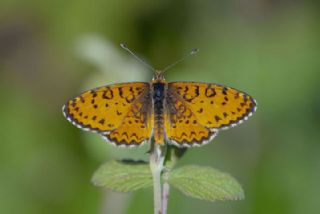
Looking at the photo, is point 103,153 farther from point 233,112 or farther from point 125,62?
point 233,112

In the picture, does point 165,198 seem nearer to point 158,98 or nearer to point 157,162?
point 157,162

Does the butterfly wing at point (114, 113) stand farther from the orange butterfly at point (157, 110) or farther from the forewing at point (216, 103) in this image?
the forewing at point (216, 103)

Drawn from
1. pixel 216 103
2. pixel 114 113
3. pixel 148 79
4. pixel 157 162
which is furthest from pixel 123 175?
pixel 148 79

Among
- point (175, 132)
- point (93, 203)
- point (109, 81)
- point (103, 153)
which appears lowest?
point (93, 203)

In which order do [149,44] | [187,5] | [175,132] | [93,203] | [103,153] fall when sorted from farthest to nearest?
[187,5], [149,44], [93,203], [103,153], [175,132]

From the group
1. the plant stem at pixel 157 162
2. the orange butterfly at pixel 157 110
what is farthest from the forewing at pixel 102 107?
the plant stem at pixel 157 162

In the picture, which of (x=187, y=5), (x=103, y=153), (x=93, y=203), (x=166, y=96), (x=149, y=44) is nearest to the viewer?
(x=166, y=96)
